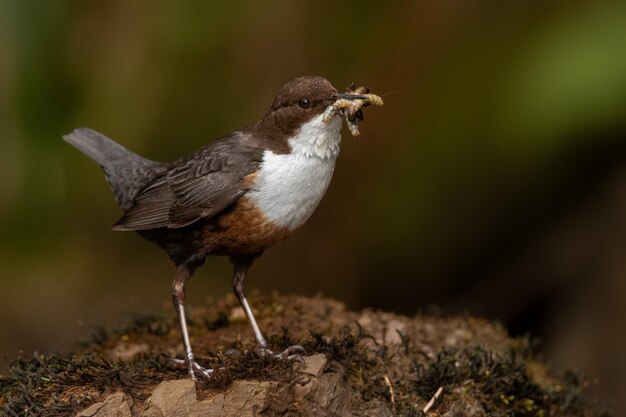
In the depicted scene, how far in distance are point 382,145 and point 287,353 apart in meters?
3.29

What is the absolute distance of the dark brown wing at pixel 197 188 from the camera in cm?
436

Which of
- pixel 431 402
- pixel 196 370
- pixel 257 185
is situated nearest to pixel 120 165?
pixel 257 185

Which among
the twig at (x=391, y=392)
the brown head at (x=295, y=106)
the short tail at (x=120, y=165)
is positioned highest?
the brown head at (x=295, y=106)

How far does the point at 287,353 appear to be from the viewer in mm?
4137

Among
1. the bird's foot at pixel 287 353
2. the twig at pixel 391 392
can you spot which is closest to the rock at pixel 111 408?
the bird's foot at pixel 287 353

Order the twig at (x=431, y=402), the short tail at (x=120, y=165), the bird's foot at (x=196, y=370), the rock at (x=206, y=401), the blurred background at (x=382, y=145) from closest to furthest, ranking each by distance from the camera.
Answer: the rock at (x=206, y=401), the bird's foot at (x=196, y=370), the twig at (x=431, y=402), the short tail at (x=120, y=165), the blurred background at (x=382, y=145)

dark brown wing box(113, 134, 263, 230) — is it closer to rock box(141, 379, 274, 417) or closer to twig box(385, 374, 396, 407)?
rock box(141, 379, 274, 417)

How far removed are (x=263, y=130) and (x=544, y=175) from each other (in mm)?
3190

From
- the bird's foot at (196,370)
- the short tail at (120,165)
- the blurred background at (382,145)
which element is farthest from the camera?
the blurred background at (382,145)

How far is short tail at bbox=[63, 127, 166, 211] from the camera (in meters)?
5.08

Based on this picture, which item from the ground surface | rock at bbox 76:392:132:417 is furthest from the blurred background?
rock at bbox 76:392:132:417

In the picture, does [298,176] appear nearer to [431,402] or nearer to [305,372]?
[305,372]

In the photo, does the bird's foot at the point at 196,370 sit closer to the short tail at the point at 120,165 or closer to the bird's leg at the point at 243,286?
the bird's leg at the point at 243,286

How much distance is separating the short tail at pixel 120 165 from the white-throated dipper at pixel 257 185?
0.46 m
